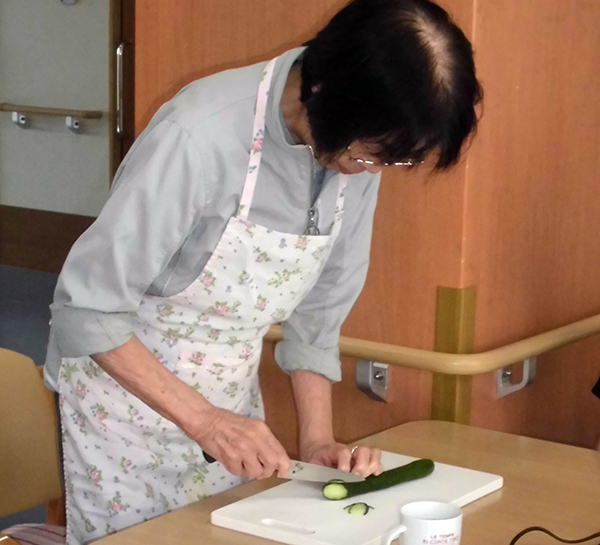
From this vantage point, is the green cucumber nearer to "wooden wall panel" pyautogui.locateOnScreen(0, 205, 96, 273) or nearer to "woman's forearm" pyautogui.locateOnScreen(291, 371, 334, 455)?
"woman's forearm" pyautogui.locateOnScreen(291, 371, 334, 455)

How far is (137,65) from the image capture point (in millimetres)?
1892

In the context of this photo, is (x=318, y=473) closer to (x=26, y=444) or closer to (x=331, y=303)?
(x=331, y=303)

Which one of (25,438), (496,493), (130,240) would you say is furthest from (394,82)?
(25,438)

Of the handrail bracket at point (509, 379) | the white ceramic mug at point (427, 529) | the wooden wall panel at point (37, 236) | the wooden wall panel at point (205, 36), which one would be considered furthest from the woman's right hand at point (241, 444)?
the wooden wall panel at point (37, 236)

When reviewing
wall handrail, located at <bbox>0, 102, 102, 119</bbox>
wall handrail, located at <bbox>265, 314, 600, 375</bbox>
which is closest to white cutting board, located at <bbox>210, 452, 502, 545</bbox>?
wall handrail, located at <bbox>265, 314, 600, 375</bbox>

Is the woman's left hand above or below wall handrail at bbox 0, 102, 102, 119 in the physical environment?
below

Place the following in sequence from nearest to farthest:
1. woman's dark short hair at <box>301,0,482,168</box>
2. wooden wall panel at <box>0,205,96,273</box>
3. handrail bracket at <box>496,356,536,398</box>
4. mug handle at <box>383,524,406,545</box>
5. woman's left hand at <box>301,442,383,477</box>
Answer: mug handle at <box>383,524,406,545</box> < woman's dark short hair at <box>301,0,482,168</box> < woman's left hand at <box>301,442,383,477</box> < handrail bracket at <box>496,356,536,398</box> < wooden wall panel at <box>0,205,96,273</box>

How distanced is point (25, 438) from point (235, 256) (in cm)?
52

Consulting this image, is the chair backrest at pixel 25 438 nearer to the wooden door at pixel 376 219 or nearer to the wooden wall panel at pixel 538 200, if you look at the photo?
the wooden door at pixel 376 219

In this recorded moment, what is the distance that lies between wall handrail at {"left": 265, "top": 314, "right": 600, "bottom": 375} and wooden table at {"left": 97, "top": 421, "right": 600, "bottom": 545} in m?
0.10

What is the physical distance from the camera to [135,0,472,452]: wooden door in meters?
1.63

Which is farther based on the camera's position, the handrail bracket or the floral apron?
the handrail bracket

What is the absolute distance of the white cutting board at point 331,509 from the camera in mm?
1053

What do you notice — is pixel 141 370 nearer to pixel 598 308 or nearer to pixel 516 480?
pixel 516 480
